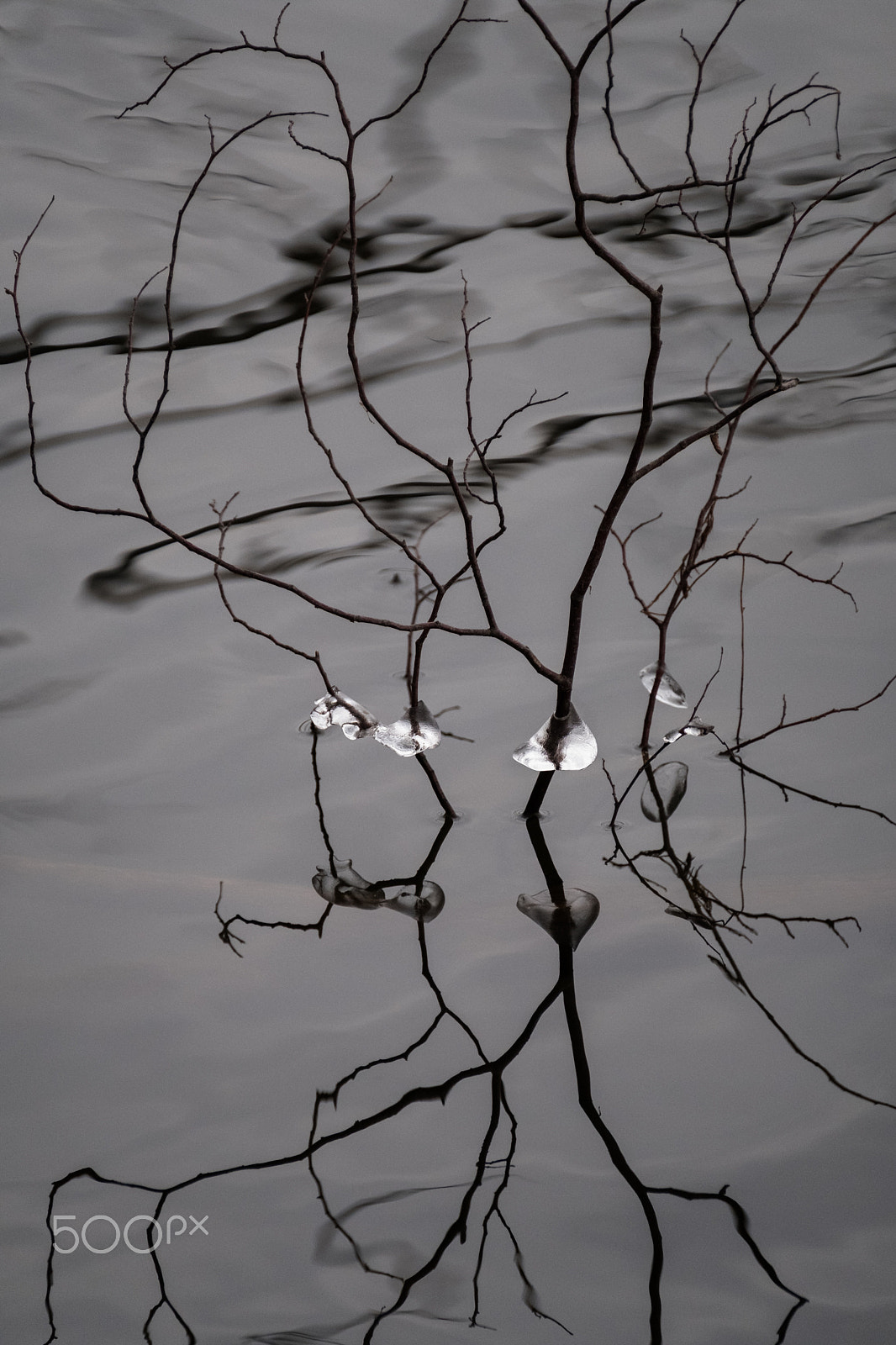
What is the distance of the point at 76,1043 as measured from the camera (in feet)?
2.81

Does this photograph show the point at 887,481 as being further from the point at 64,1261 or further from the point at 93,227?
the point at 93,227

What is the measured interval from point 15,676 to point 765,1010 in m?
0.95

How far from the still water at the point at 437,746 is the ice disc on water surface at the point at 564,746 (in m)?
0.10

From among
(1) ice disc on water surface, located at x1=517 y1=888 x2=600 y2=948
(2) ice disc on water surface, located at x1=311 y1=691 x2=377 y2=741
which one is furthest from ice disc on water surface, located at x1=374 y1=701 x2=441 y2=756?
(1) ice disc on water surface, located at x1=517 y1=888 x2=600 y2=948

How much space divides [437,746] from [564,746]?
0.23 meters

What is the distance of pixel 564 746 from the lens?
1.00m

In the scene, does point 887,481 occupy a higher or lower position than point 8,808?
higher

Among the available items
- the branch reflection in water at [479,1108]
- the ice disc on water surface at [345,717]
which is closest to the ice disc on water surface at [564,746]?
the branch reflection in water at [479,1108]

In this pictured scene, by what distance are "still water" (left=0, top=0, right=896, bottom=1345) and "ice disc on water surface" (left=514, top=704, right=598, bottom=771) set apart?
10 centimetres

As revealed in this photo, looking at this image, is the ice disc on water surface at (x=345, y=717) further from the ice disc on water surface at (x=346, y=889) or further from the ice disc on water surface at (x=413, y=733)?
the ice disc on water surface at (x=346, y=889)

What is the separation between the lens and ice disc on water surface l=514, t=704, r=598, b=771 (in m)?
1.00

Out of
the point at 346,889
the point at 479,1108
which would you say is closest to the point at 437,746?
the point at 346,889

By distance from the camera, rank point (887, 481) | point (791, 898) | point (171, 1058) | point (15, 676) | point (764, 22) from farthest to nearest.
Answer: point (764, 22), point (887, 481), point (15, 676), point (791, 898), point (171, 1058)

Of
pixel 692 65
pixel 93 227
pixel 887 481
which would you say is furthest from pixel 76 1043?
pixel 692 65
